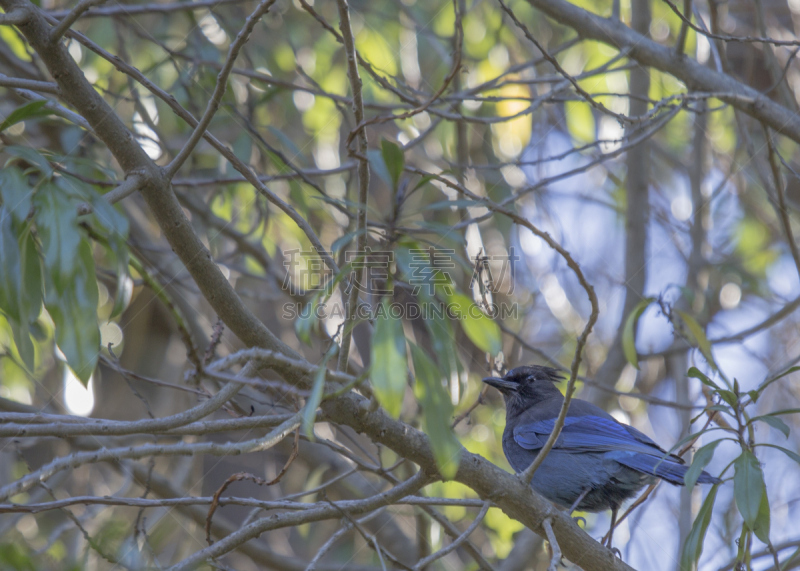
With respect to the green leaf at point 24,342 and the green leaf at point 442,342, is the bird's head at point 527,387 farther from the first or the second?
the green leaf at point 24,342

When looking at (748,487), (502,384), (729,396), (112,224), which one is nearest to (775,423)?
(729,396)

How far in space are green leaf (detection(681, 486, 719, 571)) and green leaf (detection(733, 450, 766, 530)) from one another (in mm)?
207

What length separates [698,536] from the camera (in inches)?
113

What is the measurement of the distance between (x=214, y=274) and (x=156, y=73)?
12.4ft

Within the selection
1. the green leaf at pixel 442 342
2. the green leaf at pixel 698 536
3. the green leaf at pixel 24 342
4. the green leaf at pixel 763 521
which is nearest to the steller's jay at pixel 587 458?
the green leaf at pixel 698 536

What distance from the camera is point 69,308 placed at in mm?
2113

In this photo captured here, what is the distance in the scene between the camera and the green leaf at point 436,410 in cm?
172

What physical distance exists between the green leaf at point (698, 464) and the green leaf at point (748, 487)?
0.34ft

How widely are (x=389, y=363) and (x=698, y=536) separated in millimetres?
1907

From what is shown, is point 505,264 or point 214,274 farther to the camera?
point 505,264

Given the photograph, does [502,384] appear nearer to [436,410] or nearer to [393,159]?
[393,159]

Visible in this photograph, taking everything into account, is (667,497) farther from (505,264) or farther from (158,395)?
(158,395)

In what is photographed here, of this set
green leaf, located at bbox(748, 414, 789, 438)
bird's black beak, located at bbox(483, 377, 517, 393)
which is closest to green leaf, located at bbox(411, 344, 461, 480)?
green leaf, located at bbox(748, 414, 789, 438)

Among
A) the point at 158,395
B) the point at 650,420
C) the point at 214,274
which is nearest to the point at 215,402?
the point at 214,274
